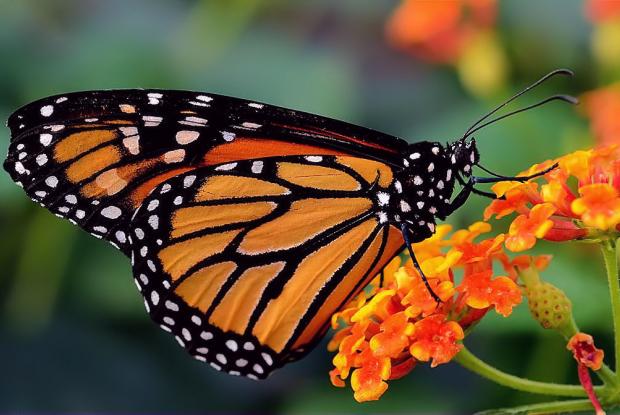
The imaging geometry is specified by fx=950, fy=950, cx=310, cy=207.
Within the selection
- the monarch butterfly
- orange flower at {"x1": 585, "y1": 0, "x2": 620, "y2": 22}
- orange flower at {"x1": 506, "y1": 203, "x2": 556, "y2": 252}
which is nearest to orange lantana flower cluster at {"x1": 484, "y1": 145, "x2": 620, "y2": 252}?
orange flower at {"x1": 506, "y1": 203, "x2": 556, "y2": 252}

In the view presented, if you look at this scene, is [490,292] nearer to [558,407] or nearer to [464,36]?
[558,407]

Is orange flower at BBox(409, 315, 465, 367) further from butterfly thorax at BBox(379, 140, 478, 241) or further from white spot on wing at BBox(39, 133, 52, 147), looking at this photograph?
white spot on wing at BBox(39, 133, 52, 147)

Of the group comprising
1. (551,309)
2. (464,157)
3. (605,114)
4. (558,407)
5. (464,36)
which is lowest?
(558,407)

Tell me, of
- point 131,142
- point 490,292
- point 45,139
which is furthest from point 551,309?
point 45,139

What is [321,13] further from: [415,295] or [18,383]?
[415,295]

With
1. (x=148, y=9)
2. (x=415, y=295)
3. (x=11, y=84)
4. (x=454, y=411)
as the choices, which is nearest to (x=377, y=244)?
(x=415, y=295)

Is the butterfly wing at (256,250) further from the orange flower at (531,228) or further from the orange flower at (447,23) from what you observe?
the orange flower at (447,23)
